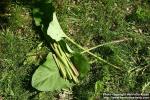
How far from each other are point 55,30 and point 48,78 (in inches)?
17.3

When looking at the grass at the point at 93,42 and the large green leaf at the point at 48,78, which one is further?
the grass at the point at 93,42

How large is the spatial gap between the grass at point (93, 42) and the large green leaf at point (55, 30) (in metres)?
0.21

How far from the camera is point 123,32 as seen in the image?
3.99 m

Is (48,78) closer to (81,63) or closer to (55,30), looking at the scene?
(81,63)

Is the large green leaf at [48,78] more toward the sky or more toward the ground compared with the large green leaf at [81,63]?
more toward the ground

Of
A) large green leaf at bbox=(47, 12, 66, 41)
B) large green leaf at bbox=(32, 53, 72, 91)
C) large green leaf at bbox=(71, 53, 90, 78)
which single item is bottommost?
large green leaf at bbox=(32, 53, 72, 91)

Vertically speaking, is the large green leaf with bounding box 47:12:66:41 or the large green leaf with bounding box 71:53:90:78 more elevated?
the large green leaf with bounding box 47:12:66:41

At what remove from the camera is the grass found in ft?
12.5

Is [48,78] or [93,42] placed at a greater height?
[93,42]

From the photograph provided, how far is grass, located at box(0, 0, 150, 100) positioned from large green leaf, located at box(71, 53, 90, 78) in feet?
0.46

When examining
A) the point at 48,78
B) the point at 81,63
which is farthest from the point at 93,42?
the point at 48,78

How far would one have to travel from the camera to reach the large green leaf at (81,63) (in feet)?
12.0

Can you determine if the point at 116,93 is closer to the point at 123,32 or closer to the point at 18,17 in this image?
the point at 123,32

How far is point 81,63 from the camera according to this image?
145 inches
